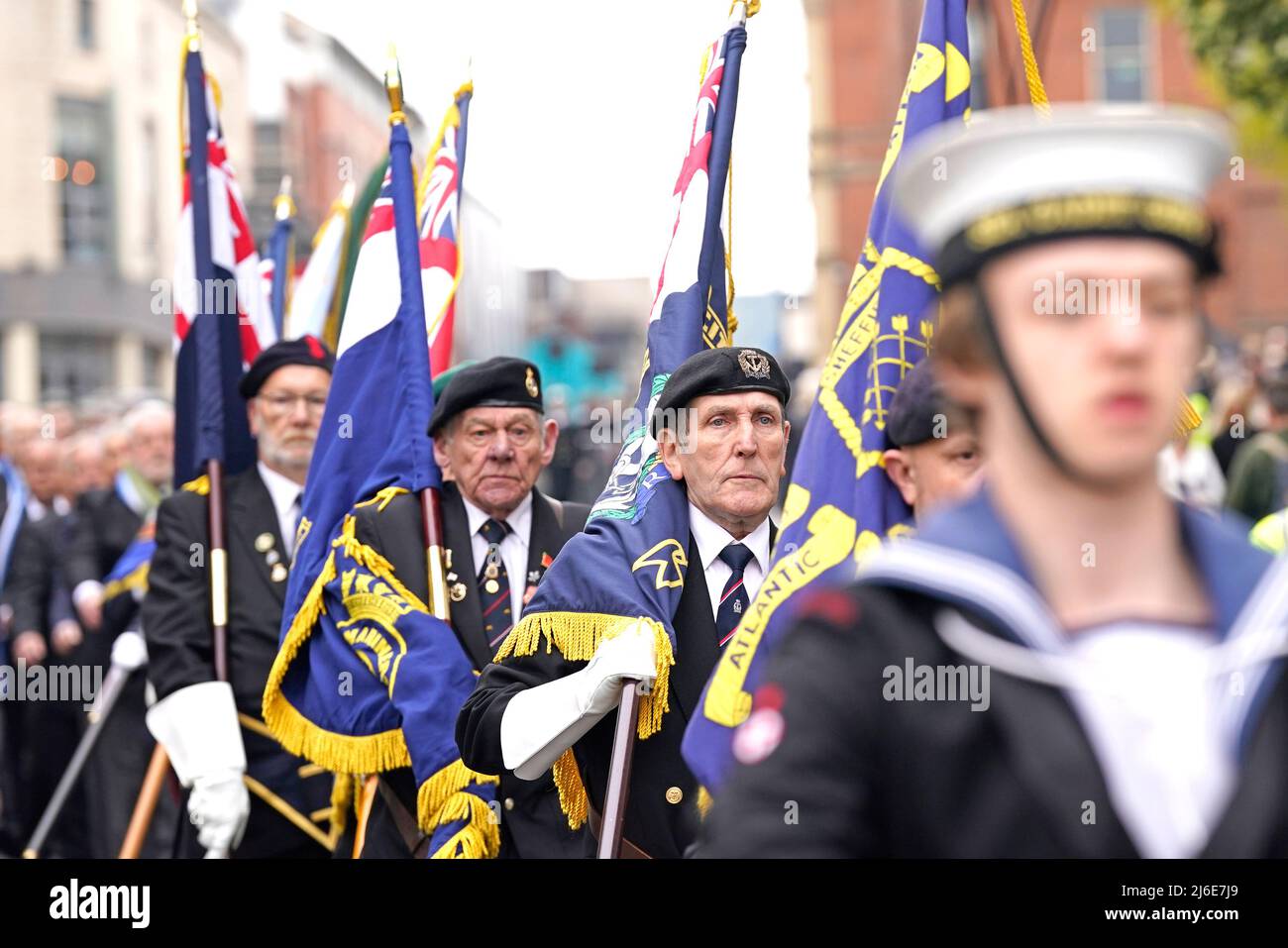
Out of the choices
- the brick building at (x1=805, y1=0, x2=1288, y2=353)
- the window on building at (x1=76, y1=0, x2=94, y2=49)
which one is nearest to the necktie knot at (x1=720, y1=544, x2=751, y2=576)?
the brick building at (x1=805, y1=0, x2=1288, y2=353)

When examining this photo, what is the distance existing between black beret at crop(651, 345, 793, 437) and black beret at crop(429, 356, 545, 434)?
3.60 ft

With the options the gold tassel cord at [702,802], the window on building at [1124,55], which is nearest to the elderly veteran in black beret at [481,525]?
the gold tassel cord at [702,802]

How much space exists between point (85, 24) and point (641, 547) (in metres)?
36.7

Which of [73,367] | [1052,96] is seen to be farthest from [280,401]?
[1052,96]

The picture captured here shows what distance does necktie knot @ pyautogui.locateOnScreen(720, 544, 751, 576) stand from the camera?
4.01m

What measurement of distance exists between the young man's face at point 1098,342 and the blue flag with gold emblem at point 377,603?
9.78ft

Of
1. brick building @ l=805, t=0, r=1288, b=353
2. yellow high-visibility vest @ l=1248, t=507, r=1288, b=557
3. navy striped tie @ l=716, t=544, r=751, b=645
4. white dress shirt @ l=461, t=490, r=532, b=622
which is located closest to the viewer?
navy striped tie @ l=716, t=544, r=751, b=645

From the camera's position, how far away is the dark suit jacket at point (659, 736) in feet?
12.8

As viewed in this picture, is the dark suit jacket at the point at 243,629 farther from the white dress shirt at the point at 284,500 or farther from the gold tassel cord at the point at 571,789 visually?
the gold tassel cord at the point at 571,789

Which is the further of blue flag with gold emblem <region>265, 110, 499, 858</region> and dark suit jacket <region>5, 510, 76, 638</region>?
dark suit jacket <region>5, 510, 76, 638</region>

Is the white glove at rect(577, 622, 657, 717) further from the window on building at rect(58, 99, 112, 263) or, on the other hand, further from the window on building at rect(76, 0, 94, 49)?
the window on building at rect(76, 0, 94, 49)

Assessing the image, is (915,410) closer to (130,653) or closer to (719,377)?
(719,377)

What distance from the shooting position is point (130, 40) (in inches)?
1521
